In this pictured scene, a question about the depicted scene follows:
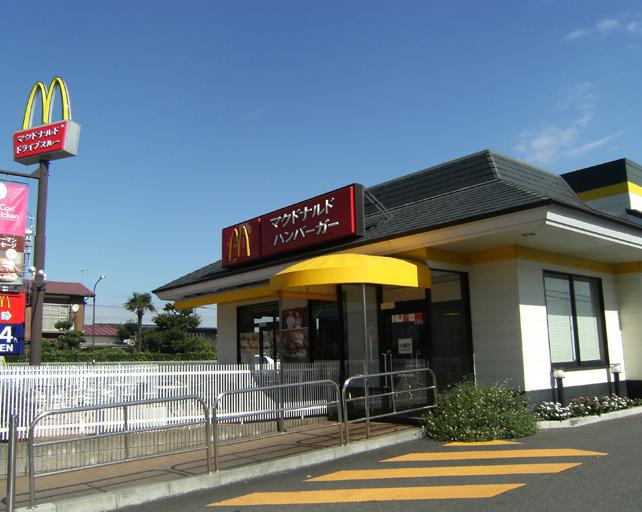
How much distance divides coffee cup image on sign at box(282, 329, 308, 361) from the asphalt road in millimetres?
5208

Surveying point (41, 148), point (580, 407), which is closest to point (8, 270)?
point (41, 148)

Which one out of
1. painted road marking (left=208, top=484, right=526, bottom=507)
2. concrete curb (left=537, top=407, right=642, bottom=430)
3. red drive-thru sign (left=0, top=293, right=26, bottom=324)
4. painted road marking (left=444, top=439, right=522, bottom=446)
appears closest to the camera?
painted road marking (left=208, top=484, right=526, bottom=507)

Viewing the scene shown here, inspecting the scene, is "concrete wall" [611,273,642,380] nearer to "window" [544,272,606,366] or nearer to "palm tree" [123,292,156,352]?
"window" [544,272,606,366]

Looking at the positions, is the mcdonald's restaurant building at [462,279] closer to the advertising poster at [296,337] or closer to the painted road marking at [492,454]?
the advertising poster at [296,337]

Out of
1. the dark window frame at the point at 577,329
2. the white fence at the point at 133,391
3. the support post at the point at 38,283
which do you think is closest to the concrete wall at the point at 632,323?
the dark window frame at the point at 577,329

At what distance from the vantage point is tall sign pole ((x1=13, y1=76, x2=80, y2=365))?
12844 millimetres

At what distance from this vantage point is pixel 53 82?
1474 cm

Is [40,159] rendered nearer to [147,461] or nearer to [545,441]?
[147,461]

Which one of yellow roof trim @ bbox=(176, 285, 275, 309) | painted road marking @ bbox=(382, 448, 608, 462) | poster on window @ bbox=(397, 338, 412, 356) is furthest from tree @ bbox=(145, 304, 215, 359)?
painted road marking @ bbox=(382, 448, 608, 462)

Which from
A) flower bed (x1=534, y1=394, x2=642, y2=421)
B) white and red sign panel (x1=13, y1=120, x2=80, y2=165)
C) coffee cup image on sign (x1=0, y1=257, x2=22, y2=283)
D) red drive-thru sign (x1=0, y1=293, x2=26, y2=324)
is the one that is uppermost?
white and red sign panel (x1=13, y1=120, x2=80, y2=165)

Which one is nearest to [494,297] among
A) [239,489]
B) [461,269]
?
[461,269]

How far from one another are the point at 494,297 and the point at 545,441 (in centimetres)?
298

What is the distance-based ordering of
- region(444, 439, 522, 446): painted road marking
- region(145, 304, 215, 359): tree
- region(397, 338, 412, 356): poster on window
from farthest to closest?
region(145, 304, 215, 359): tree
region(397, 338, 412, 356): poster on window
region(444, 439, 522, 446): painted road marking

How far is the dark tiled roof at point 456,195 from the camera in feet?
32.5
